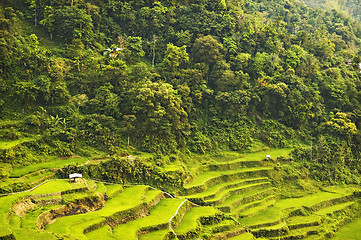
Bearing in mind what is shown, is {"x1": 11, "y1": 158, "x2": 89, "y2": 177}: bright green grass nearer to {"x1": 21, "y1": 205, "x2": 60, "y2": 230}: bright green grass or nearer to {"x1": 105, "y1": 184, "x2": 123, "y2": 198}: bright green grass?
{"x1": 105, "y1": 184, "x2": 123, "y2": 198}: bright green grass

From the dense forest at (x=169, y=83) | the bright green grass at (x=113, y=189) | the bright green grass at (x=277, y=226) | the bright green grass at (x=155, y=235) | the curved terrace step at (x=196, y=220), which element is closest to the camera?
the bright green grass at (x=155, y=235)

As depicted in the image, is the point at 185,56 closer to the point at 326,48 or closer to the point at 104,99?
the point at 104,99

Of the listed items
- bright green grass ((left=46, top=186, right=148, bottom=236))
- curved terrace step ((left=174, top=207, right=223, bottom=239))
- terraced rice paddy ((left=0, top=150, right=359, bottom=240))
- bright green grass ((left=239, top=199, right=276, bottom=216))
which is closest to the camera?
bright green grass ((left=46, top=186, right=148, bottom=236))

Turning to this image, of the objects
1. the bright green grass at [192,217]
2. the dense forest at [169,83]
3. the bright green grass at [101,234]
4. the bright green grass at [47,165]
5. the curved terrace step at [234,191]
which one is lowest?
A: the curved terrace step at [234,191]

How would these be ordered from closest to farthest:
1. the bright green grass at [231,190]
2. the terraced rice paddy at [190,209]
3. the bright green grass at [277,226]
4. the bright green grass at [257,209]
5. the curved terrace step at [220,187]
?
the terraced rice paddy at [190,209] < the bright green grass at [277,226] < the curved terrace step at [220,187] < the bright green grass at [257,209] < the bright green grass at [231,190]

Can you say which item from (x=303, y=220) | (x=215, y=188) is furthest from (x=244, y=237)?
(x=303, y=220)

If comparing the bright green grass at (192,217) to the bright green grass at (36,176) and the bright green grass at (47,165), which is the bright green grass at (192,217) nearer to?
the bright green grass at (47,165)

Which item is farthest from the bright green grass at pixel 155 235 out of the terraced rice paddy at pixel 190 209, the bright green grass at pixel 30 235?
the bright green grass at pixel 30 235

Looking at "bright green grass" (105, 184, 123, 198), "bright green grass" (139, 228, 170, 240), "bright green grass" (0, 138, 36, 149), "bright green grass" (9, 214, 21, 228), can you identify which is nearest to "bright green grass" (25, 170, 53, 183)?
"bright green grass" (0, 138, 36, 149)
